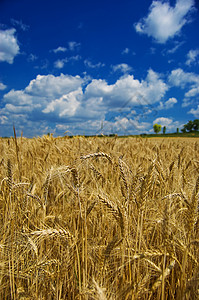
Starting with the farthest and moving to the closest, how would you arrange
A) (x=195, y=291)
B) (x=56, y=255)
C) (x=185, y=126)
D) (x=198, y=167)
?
(x=185, y=126) < (x=198, y=167) < (x=56, y=255) < (x=195, y=291)

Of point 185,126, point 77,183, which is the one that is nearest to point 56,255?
point 77,183

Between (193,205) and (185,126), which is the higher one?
(185,126)

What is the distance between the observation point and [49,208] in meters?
1.80

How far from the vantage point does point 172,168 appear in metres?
2.01

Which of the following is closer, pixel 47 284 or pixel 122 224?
pixel 122 224

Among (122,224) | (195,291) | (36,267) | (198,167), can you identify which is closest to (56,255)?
(36,267)

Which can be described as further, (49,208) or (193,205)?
(49,208)

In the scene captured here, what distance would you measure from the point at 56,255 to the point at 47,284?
0.29m

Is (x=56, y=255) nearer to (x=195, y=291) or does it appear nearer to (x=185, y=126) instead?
(x=195, y=291)

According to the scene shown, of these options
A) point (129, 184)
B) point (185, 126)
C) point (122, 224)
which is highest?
point (185, 126)

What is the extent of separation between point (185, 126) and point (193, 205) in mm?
88418

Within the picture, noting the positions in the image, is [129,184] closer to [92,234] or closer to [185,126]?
[92,234]

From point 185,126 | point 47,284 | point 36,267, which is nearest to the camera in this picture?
point 36,267

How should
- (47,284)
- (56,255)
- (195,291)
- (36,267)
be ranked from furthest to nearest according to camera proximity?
(56,255) < (47,284) < (36,267) < (195,291)
